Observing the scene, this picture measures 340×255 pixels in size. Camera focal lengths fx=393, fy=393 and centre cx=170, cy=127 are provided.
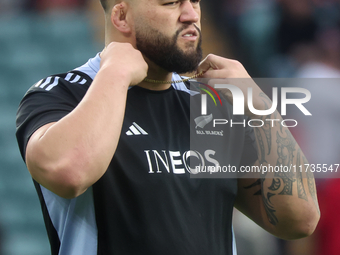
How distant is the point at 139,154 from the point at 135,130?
3.8 inches

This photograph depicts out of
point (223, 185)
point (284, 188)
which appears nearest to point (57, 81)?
point (223, 185)

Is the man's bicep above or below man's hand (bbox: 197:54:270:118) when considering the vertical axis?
below

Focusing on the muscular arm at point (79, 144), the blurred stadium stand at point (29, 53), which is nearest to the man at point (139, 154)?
the muscular arm at point (79, 144)

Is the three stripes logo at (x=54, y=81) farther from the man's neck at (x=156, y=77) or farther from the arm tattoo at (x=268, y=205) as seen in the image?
the arm tattoo at (x=268, y=205)

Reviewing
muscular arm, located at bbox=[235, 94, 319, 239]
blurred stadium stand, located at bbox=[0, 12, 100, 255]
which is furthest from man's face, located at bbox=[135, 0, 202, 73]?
blurred stadium stand, located at bbox=[0, 12, 100, 255]

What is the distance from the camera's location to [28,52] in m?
3.75

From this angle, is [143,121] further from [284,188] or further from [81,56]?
[81,56]

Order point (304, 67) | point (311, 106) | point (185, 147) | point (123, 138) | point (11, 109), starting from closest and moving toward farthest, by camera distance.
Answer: point (123, 138) → point (185, 147) → point (311, 106) → point (304, 67) → point (11, 109)

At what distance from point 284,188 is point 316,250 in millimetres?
1579

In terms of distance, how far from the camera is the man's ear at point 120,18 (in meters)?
1.46

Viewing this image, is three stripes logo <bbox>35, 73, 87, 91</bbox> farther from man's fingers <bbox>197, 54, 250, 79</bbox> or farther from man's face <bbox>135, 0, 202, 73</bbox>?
man's fingers <bbox>197, 54, 250, 79</bbox>

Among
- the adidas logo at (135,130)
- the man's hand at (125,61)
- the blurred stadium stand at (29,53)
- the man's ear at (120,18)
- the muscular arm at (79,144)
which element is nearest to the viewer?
the muscular arm at (79,144)

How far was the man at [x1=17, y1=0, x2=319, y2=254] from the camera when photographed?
1.09m

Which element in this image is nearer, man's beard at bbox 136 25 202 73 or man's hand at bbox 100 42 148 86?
man's hand at bbox 100 42 148 86
